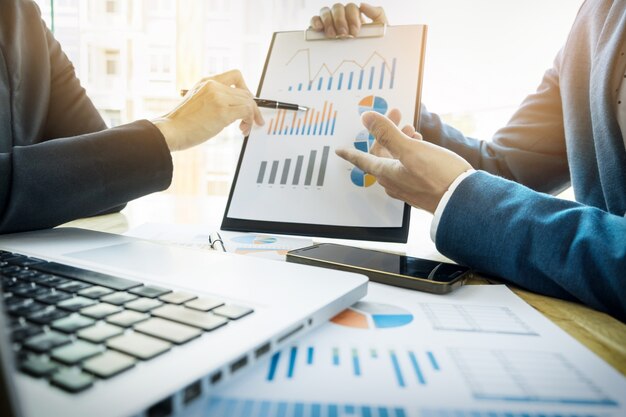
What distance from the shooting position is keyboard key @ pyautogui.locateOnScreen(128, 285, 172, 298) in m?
0.30

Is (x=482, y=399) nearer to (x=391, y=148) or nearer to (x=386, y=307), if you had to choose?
(x=386, y=307)

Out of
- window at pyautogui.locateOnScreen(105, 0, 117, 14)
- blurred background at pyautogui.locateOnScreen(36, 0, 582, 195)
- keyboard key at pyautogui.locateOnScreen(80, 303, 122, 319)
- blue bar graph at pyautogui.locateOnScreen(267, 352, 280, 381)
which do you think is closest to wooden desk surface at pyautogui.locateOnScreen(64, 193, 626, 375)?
blue bar graph at pyautogui.locateOnScreen(267, 352, 280, 381)

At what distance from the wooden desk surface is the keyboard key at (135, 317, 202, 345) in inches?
10.8

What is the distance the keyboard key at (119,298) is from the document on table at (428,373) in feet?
0.32

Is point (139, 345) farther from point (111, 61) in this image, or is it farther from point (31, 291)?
point (111, 61)

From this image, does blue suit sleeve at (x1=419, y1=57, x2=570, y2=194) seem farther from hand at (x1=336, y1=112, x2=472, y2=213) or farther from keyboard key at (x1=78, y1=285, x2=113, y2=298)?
keyboard key at (x1=78, y1=285, x2=113, y2=298)

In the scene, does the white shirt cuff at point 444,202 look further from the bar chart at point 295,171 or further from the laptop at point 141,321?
the bar chart at point 295,171

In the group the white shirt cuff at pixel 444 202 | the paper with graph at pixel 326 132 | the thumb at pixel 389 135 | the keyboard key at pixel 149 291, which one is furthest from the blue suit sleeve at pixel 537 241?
the keyboard key at pixel 149 291

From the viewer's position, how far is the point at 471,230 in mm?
474

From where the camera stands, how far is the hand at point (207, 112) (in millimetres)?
783

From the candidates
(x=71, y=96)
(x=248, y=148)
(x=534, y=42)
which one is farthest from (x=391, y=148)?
(x=534, y=42)

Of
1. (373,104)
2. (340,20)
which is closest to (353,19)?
(340,20)

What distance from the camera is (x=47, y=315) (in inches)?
10.0

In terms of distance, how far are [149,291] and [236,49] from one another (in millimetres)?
2167
